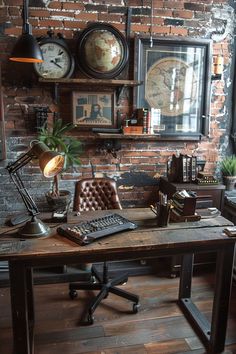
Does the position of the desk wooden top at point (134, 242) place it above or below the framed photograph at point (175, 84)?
A: below

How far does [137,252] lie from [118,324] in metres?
0.85

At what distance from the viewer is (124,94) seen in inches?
124

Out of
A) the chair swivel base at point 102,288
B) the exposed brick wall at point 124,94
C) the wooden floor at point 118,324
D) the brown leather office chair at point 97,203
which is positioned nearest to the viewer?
the wooden floor at point 118,324

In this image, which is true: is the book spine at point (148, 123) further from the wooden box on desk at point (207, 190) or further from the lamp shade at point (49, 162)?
the lamp shade at point (49, 162)

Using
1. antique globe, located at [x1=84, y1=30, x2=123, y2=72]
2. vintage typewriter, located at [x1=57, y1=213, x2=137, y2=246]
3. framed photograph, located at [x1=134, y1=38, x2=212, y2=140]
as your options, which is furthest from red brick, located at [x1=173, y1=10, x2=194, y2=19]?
→ vintage typewriter, located at [x1=57, y1=213, x2=137, y2=246]

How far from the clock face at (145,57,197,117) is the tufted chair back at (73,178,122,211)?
3.17 feet

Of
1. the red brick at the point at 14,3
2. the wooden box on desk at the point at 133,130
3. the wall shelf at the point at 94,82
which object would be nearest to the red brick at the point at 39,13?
the red brick at the point at 14,3

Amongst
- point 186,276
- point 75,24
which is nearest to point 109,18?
point 75,24

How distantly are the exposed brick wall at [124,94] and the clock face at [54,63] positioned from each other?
0.40ft

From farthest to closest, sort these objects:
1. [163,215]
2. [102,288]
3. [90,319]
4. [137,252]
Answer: [102,288] < [90,319] < [163,215] < [137,252]

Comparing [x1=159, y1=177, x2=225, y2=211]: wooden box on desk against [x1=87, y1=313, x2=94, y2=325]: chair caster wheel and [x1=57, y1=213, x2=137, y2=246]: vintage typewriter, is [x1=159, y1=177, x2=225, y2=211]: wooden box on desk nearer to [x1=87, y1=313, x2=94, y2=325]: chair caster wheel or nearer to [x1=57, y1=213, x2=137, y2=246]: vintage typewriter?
[x1=57, y1=213, x2=137, y2=246]: vintage typewriter

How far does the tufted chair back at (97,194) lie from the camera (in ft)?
9.20

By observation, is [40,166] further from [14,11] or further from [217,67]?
[217,67]

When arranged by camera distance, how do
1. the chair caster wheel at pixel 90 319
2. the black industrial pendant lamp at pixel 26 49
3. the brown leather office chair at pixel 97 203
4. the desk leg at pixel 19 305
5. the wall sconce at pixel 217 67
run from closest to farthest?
the desk leg at pixel 19 305 → the black industrial pendant lamp at pixel 26 49 → the chair caster wheel at pixel 90 319 → the brown leather office chair at pixel 97 203 → the wall sconce at pixel 217 67
